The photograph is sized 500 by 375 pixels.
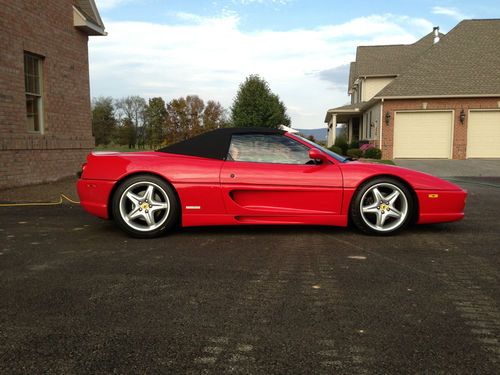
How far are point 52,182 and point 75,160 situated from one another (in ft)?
4.82

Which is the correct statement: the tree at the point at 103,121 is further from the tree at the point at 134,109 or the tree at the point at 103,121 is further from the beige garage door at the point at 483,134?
the beige garage door at the point at 483,134

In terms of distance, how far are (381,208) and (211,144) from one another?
1.96m

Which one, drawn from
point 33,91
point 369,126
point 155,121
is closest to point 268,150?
point 33,91

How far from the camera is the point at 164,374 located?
6.06ft

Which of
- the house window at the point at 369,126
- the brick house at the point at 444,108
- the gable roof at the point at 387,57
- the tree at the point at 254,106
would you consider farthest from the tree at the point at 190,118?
the brick house at the point at 444,108

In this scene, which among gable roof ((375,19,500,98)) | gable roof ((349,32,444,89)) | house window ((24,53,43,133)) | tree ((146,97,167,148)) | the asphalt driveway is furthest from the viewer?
tree ((146,97,167,148))

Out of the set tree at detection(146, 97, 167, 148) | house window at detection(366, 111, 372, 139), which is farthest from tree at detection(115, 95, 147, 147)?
house window at detection(366, 111, 372, 139)

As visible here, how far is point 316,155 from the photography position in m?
4.52

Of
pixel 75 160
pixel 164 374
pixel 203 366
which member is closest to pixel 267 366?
pixel 203 366

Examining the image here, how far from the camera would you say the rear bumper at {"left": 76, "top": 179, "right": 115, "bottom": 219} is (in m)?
4.61

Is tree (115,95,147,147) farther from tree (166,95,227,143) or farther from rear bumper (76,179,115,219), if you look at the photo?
rear bumper (76,179,115,219)

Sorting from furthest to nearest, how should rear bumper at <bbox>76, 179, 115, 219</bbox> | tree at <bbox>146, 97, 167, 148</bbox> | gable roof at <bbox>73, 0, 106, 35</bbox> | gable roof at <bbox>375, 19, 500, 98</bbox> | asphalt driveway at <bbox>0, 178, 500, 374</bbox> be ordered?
tree at <bbox>146, 97, 167, 148</bbox> < gable roof at <bbox>375, 19, 500, 98</bbox> < gable roof at <bbox>73, 0, 106, 35</bbox> < rear bumper at <bbox>76, 179, 115, 219</bbox> < asphalt driveway at <bbox>0, 178, 500, 374</bbox>

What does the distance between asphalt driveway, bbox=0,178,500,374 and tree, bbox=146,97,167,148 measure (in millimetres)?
68133

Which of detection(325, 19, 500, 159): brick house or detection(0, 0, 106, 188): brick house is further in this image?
detection(325, 19, 500, 159): brick house
